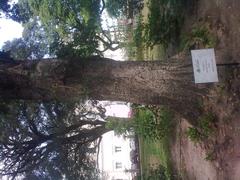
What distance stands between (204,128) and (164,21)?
3.86 m

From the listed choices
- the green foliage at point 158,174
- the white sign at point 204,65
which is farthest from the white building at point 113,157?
the white sign at point 204,65

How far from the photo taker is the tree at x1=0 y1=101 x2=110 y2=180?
14.3 meters

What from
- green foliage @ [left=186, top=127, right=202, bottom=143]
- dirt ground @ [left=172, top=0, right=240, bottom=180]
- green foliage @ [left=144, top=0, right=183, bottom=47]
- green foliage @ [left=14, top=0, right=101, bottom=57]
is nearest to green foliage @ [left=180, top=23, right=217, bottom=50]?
dirt ground @ [left=172, top=0, right=240, bottom=180]

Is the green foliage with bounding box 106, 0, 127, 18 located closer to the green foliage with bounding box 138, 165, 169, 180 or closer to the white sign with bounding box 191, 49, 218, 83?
the green foliage with bounding box 138, 165, 169, 180

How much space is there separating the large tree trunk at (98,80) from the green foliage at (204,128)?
34 centimetres

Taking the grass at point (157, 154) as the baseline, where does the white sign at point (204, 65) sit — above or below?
above

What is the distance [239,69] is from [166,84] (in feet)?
4.84

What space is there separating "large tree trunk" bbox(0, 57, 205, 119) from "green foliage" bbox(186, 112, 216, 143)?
343 mm

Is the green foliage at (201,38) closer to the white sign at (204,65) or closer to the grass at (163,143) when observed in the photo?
the white sign at (204,65)

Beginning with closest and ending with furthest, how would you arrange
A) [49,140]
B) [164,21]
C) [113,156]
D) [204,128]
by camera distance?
[204,128]
[164,21]
[49,140]
[113,156]

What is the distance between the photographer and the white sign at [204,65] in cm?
675

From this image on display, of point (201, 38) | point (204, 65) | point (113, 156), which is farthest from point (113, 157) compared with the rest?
point (204, 65)

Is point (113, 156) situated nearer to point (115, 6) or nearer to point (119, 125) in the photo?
point (119, 125)

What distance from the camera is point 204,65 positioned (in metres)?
6.84
